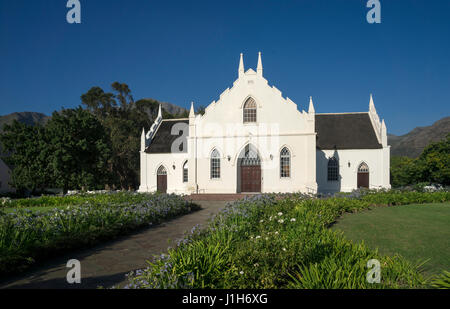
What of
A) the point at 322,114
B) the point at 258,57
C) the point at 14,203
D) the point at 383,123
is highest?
the point at 258,57

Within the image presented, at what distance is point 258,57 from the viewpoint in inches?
878

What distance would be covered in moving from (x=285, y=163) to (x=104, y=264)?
1799cm

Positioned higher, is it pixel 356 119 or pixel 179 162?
pixel 356 119

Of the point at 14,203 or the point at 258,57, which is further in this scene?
the point at 258,57

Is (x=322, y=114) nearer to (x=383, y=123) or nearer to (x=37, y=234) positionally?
(x=383, y=123)

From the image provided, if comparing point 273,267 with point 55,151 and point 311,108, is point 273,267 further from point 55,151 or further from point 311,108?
point 55,151

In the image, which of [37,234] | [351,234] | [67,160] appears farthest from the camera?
[67,160]

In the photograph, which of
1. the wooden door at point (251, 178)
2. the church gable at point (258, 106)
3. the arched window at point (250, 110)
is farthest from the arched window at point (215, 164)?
the arched window at point (250, 110)

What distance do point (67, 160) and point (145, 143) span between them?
8654 millimetres

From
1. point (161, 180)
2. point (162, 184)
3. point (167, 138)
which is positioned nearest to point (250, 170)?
point (162, 184)

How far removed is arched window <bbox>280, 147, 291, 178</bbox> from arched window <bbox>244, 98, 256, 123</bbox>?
394cm

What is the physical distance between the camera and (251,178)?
22.7m
